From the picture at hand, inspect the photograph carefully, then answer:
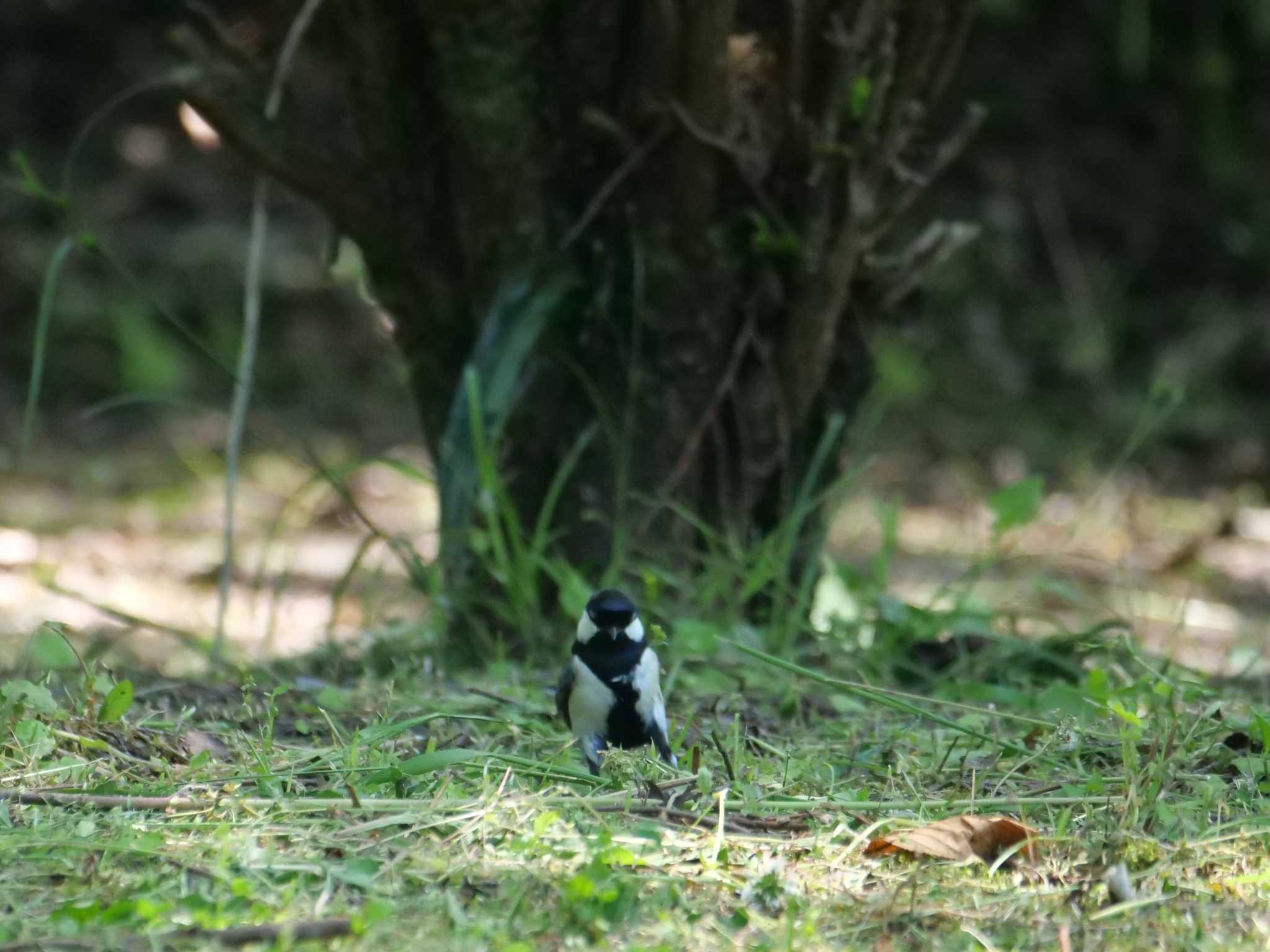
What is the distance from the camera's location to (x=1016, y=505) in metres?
3.43

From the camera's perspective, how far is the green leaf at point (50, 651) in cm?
295

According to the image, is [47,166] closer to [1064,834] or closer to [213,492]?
[213,492]

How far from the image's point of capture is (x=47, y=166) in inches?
291

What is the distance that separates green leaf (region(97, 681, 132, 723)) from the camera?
2.28 meters

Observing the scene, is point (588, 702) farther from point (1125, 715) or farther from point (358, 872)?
point (1125, 715)

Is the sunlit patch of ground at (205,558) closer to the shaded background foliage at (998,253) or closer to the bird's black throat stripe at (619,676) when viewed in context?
the shaded background foliage at (998,253)

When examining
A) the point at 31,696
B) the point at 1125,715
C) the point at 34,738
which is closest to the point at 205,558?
the point at 31,696

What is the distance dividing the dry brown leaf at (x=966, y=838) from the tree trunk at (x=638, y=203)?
1.43m

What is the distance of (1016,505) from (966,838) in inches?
62.1

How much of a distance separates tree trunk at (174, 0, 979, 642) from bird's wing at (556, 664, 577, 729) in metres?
0.88

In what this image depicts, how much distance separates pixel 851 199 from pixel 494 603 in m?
1.18

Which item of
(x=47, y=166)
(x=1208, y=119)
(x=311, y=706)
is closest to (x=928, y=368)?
(x=1208, y=119)

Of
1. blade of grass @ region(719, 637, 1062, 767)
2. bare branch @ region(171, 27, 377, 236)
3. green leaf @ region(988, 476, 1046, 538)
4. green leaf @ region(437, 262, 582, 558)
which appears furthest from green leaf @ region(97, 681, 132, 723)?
green leaf @ region(988, 476, 1046, 538)

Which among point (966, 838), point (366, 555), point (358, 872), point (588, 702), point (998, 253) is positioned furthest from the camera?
point (998, 253)
